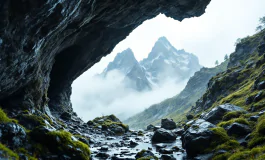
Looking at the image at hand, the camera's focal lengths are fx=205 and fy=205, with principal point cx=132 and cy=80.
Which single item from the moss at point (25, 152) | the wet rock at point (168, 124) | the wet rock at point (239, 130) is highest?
the wet rock at point (168, 124)

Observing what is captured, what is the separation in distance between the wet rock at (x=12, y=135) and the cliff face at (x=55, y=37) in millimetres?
7407

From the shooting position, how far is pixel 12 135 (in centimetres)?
1681

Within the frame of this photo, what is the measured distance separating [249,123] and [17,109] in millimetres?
33485

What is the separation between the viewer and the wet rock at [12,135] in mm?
16016

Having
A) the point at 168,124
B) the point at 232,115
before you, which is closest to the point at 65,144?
the point at 232,115

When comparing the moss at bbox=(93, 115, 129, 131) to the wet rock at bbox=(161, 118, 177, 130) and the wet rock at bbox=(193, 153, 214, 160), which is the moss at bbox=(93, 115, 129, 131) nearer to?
the wet rock at bbox=(161, 118, 177, 130)

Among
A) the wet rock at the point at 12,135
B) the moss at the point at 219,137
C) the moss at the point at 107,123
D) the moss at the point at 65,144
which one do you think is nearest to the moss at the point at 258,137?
the moss at the point at 219,137

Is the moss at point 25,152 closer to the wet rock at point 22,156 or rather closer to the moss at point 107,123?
the wet rock at point 22,156

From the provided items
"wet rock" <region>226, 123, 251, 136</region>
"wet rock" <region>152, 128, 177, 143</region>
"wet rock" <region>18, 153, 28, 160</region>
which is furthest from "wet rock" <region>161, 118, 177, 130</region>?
"wet rock" <region>18, 153, 28, 160</region>

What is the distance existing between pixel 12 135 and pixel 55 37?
1953cm

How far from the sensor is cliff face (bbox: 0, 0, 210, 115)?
19.8 meters

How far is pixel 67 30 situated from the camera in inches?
1391

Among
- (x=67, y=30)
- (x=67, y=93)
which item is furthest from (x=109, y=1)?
(x=67, y=93)

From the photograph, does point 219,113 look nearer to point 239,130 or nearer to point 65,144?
point 239,130
